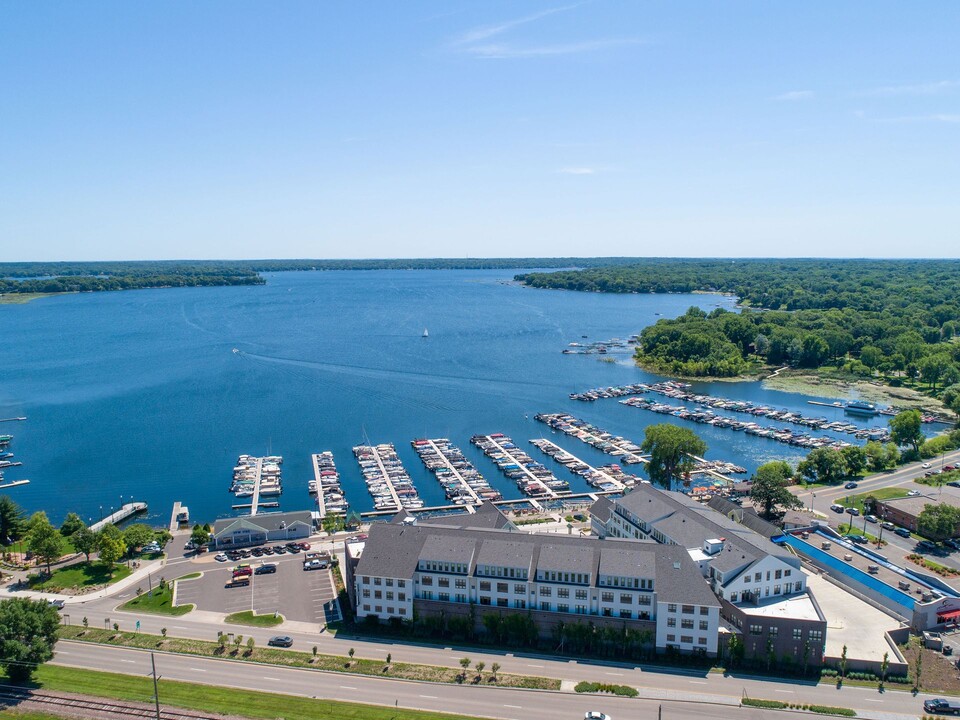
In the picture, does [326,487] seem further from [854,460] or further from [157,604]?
[854,460]

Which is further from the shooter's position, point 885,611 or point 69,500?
point 69,500

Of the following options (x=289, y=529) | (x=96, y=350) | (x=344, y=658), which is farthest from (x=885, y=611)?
(x=96, y=350)

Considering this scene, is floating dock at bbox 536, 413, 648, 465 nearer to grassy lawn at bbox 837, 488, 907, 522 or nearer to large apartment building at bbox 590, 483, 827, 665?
grassy lawn at bbox 837, 488, 907, 522

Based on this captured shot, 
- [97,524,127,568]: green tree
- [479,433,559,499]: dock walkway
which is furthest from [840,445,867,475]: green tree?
[97,524,127,568]: green tree

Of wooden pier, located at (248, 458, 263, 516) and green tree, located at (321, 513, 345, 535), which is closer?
green tree, located at (321, 513, 345, 535)

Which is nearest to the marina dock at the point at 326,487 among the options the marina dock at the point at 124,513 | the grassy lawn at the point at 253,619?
the marina dock at the point at 124,513

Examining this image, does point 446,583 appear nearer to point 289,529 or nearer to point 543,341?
point 289,529

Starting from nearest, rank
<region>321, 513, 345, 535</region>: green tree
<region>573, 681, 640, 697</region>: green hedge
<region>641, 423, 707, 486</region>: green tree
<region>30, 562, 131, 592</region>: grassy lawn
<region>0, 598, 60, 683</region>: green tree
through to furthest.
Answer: <region>573, 681, 640, 697</region>: green hedge
<region>0, 598, 60, 683</region>: green tree
<region>30, 562, 131, 592</region>: grassy lawn
<region>321, 513, 345, 535</region>: green tree
<region>641, 423, 707, 486</region>: green tree
